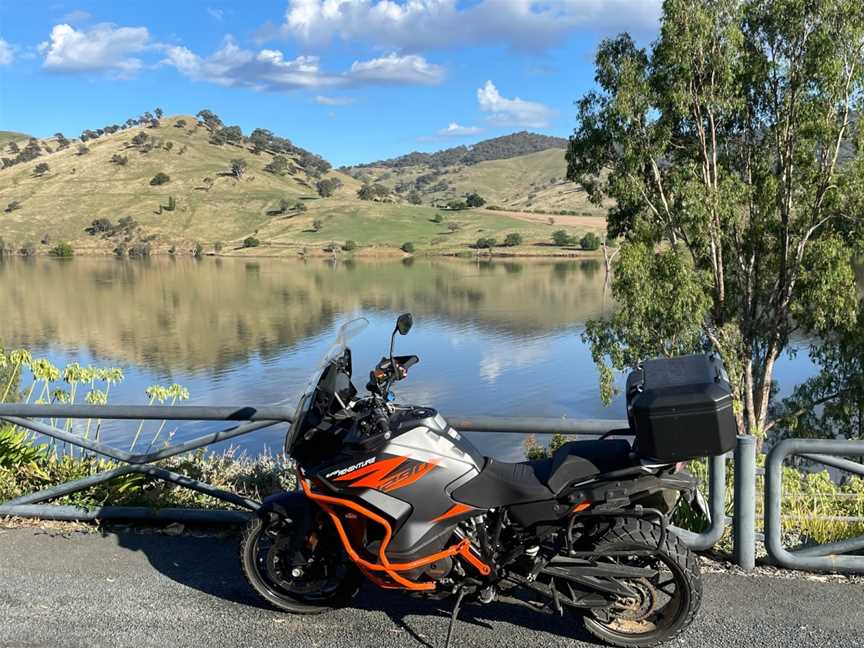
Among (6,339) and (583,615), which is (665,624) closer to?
(583,615)

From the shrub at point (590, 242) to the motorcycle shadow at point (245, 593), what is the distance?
275 feet

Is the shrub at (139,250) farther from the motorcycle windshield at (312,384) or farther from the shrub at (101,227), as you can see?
the motorcycle windshield at (312,384)

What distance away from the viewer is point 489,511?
13.1 ft

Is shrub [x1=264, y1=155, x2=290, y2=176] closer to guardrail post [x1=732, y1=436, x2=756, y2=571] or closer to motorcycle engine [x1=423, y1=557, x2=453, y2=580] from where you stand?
guardrail post [x1=732, y1=436, x2=756, y2=571]

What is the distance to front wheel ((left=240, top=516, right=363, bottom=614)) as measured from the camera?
4363mm

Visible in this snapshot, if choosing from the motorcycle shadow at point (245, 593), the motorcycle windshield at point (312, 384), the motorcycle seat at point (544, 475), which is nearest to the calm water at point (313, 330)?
the motorcycle shadow at point (245, 593)

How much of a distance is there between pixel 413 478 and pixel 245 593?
5.00 ft

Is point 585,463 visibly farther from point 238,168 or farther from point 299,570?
point 238,168

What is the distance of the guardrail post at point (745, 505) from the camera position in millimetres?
4617

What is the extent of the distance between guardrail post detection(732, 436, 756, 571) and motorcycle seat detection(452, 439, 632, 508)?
3.62 feet

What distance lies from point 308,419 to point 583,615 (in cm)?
173

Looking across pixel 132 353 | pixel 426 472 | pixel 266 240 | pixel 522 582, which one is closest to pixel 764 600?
pixel 522 582

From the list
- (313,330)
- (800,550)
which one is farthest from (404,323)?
(313,330)

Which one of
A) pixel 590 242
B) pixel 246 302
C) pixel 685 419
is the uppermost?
pixel 685 419
